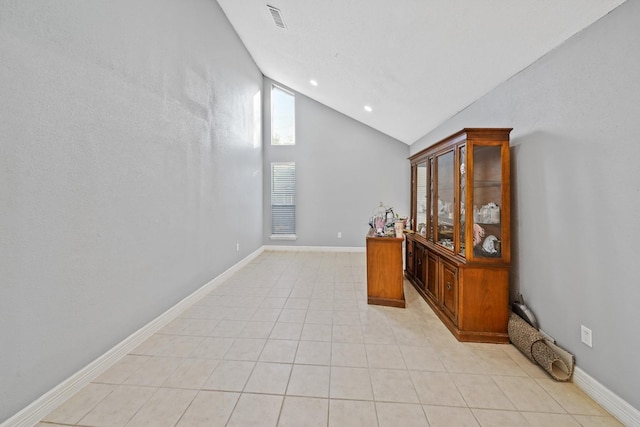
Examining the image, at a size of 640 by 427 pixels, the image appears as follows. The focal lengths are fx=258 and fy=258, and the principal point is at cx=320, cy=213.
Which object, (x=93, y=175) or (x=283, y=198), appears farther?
(x=283, y=198)

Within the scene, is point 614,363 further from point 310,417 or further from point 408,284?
point 408,284

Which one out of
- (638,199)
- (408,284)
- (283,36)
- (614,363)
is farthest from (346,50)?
(614,363)

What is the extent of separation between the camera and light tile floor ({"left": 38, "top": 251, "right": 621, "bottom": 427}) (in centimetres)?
150

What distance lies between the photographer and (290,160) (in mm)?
6039

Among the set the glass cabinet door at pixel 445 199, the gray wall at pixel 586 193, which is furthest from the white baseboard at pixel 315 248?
the gray wall at pixel 586 193

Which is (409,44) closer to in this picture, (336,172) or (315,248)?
(336,172)

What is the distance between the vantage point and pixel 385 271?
3066 millimetres

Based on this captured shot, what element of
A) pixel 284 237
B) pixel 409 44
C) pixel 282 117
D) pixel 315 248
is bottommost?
pixel 315 248

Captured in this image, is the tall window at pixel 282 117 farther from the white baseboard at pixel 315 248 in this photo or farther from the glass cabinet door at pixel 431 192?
the glass cabinet door at pixel 431 192

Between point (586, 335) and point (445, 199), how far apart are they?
153 cm

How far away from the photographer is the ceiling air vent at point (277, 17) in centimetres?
315

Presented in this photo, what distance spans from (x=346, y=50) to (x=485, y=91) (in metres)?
1.66

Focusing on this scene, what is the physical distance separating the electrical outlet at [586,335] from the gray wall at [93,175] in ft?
11.0

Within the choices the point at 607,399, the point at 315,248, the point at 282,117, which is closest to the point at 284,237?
the point at 315,248
